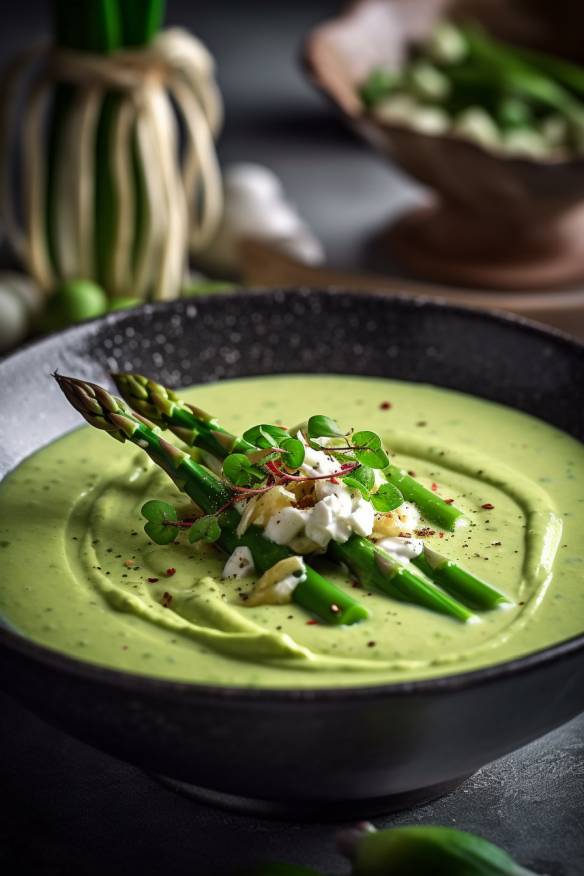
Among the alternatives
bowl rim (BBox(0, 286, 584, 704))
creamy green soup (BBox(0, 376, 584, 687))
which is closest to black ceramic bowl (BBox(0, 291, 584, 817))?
bowl rim (BBox(0, 286, 584, 704))

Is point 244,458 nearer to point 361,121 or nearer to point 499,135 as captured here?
point 361,121

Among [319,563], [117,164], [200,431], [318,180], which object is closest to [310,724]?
[319,563]

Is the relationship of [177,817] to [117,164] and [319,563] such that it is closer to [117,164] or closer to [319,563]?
[319,563]

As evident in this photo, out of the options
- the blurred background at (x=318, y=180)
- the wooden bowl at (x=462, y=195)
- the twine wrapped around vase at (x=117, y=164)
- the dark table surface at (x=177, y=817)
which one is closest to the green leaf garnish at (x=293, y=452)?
the dark table surface at (x=177, y=817)

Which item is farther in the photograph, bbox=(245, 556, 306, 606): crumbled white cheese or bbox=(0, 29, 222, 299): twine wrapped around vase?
bbox=(0, 29, 222, 299): twine wrapped around vase

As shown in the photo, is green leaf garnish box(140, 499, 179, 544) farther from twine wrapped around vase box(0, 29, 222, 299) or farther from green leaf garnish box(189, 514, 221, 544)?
twine wrapped around vase box(0, 29, 222, 299)

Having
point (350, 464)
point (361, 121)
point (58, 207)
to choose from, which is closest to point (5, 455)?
point (350, 464)
